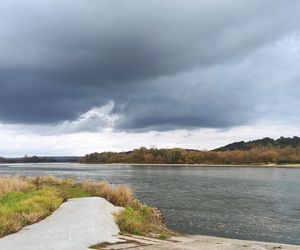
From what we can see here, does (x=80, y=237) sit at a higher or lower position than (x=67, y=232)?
lower

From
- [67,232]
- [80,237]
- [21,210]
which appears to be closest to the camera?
[80,237]

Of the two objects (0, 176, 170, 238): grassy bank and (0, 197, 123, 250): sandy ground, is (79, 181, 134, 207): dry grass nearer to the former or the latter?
(0, 176, 170, 238): grassy bank

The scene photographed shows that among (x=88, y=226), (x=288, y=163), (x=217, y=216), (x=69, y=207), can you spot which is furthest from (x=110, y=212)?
(x=288, y=163)

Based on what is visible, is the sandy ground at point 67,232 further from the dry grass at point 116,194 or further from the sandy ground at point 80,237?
the dry grass at point 116,194

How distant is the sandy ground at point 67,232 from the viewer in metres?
14.9

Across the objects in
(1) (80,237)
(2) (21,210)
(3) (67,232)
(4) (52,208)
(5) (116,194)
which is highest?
(5) (116,194)

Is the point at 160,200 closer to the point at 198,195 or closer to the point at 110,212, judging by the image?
the point at 198,195

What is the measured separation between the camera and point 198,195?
5059cm

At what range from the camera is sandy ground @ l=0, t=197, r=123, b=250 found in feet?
48.8

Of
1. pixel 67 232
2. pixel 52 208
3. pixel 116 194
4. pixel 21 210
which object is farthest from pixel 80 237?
pixel 116 194

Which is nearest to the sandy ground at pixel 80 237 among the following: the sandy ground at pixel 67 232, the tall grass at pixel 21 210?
the sandy ground at pixel 67 232

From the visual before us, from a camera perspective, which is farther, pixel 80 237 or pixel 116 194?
pixel 116 194

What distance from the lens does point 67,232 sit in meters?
17.0

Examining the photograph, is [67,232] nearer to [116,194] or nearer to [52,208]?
[52,208]
